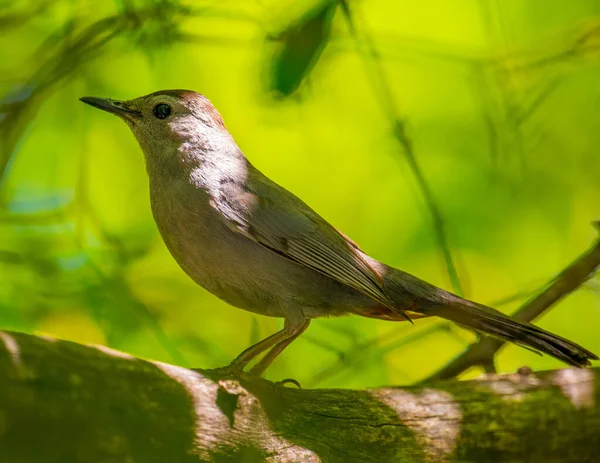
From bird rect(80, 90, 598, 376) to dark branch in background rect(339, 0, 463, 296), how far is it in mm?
638

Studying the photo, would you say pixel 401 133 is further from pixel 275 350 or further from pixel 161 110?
pixel 275 350

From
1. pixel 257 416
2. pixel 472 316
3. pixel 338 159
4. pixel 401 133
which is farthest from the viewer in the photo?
pixel 338 159

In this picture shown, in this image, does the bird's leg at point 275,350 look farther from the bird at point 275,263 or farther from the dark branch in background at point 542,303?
the dark branch in background at point 542,303

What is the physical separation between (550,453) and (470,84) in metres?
2.78

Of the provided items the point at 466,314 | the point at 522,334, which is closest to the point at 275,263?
the point at 466,314

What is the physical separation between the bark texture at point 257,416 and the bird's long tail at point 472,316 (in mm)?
148

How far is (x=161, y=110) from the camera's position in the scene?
4363mm

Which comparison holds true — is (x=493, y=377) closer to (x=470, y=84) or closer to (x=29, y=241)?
(x=470, y=84)

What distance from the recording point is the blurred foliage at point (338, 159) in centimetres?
462

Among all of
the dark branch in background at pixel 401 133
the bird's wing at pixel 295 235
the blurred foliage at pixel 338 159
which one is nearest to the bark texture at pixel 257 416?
the bird's wing at pixel 295 235

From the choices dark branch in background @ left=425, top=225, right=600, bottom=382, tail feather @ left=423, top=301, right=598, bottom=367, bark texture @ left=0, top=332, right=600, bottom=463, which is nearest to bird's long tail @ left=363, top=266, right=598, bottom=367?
tail feather @ left=423, top=301, right=598, bottom=367

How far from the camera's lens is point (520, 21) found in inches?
211

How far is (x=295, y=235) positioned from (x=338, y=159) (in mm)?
1353

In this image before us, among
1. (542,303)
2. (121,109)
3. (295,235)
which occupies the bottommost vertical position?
(295,235)
